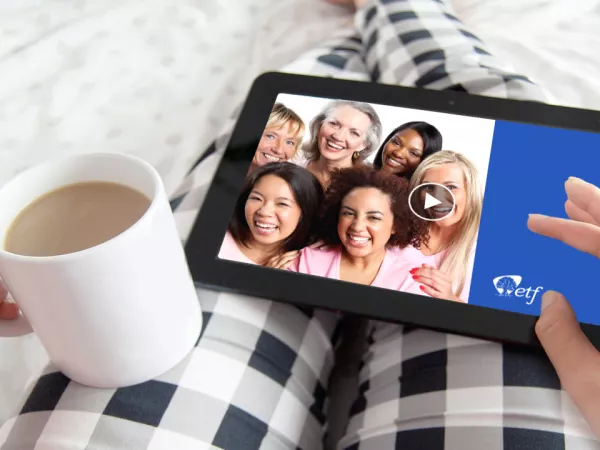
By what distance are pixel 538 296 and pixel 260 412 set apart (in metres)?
0.21

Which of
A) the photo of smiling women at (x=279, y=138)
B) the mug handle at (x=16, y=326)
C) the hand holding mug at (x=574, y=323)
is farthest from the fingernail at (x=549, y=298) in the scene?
the mug handle at (x=16, y=326)

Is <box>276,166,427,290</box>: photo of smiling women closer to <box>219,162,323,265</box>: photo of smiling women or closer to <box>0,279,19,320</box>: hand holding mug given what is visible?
<box>219,162,323,265</box>: photo of smiling women

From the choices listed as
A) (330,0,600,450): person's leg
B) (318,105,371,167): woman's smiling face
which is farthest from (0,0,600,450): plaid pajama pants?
(318,105,371,167): woman's smiling face

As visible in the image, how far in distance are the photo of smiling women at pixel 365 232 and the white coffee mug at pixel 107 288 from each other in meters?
0.11

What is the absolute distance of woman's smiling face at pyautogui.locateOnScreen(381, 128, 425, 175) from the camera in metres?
0.48

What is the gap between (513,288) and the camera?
0.42 m

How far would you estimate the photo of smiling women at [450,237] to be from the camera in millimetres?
422

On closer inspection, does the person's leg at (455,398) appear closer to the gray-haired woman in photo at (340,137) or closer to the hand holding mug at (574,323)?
the hand holding mug at (574,323)

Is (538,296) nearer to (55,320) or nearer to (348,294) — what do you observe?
(348,294)

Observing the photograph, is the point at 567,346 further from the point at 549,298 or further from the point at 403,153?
the point at 403,153

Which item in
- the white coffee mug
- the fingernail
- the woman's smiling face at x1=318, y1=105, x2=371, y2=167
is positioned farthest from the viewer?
the woman's smiling face at x1=318, y1=105, x2=371, y2=167

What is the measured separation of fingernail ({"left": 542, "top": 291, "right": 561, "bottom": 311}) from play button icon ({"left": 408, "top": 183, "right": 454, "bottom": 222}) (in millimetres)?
92

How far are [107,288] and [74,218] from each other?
0.05 meters

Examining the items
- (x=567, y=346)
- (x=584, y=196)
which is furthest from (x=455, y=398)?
(x=584, y=196)
